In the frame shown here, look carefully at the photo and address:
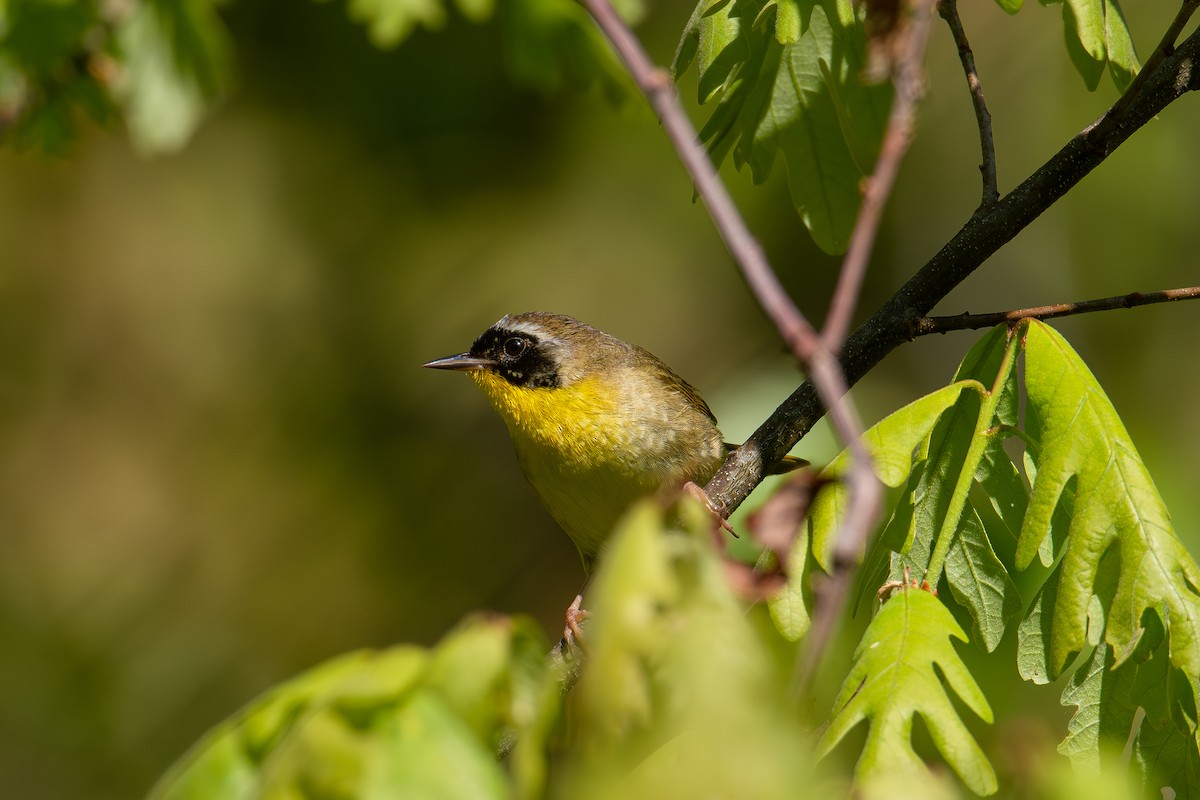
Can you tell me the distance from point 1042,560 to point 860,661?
42cm

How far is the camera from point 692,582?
4.23ft

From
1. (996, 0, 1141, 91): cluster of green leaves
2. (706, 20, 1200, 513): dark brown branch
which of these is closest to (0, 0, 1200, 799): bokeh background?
(706, 20, 1200, 513): dark brown branch

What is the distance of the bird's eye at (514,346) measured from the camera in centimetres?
454

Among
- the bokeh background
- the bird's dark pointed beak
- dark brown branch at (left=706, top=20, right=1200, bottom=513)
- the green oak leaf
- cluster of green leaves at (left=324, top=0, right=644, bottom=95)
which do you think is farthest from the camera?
the bokeh background

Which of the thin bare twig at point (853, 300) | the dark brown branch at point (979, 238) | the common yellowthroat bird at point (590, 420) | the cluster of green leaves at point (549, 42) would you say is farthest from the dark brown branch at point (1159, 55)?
the common yellowthroat bird at point (590, 420)

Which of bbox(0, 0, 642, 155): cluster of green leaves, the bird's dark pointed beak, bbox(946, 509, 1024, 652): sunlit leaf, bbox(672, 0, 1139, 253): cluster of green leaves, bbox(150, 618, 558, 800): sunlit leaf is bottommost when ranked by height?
bbox(946, 509, 1024, 652): sunlit leaf

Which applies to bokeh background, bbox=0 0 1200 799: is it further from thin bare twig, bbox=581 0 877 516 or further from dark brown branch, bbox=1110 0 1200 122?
thin bare twig, bbox=581 0 877 516

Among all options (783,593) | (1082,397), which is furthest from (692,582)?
(1082,397)

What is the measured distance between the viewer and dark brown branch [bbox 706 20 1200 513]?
90.8 inches

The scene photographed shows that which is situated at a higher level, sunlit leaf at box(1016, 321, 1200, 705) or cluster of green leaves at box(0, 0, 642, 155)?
cluster of green leaves at box(0, 0, 642, 155)

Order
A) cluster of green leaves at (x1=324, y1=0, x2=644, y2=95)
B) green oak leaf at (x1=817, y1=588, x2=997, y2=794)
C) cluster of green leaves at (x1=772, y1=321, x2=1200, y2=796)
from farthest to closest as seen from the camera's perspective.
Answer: cluster of green leaves at (x1=324, y1=0, x2=644, y2=95) → cluster of green leaves at (x1=772, y1=321, x2=1200, y2=796) → green oak leaf at (x1=817, y1=588, x2=997, y2=794)

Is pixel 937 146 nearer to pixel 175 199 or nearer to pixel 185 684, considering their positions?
pixel 175 199

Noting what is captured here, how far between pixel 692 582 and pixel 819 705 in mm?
1198

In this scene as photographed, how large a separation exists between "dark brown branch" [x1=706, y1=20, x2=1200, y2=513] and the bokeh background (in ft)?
15.5
